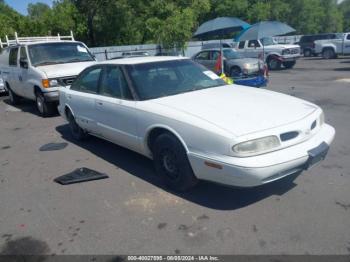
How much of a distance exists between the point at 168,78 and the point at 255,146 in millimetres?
1902

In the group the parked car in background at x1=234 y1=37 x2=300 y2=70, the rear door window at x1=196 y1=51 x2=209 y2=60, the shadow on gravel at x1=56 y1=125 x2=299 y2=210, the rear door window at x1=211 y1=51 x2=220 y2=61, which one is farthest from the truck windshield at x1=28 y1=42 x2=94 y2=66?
the parked car in background at x1=234 y1=37 x2=300 y2=70

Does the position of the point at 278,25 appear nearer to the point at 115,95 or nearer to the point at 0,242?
the point at 115,95

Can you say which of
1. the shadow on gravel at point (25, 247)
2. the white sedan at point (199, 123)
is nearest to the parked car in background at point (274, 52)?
the white sedan at point (199, 123)

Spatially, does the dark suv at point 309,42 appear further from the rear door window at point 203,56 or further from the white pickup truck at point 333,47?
the rear door window at point 203,56

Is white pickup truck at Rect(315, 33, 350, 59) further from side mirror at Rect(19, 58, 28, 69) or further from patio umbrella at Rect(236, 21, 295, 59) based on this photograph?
side mirror at Rect(19, 58, 28, 69)

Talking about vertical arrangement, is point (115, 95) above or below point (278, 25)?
below

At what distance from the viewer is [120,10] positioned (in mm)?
27531

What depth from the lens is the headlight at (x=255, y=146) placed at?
3.44m

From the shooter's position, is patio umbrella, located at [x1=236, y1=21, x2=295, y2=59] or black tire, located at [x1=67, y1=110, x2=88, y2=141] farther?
patio umbrella, located at [x1=236, y1=21, x2=295, y2=59]

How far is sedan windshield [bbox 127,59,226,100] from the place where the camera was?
466 centimetres

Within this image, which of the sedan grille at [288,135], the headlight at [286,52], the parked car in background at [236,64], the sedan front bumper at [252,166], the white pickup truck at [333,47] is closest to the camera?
the sedan front bumper at [252,166]

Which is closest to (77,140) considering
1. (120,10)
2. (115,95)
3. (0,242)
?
(115,95)

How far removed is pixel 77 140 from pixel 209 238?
4157 mm

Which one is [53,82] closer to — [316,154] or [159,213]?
[159,213]
